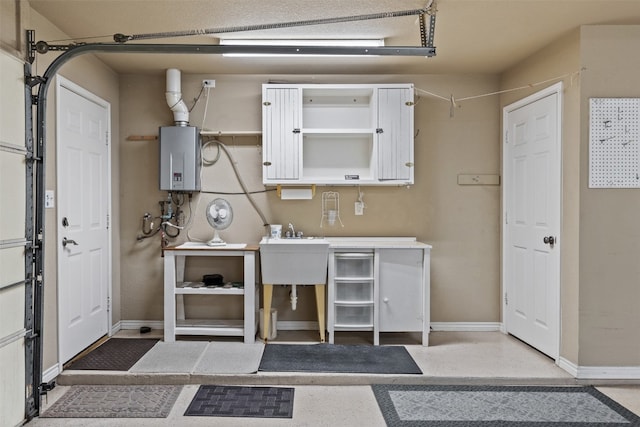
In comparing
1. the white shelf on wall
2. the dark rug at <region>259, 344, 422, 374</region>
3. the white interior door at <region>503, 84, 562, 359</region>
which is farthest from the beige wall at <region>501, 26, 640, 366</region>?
the white shelf on wall

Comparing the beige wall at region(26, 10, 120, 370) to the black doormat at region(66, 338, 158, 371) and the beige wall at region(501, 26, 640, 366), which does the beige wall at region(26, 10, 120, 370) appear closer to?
the black doormat at region(66, 338, 158, 371)

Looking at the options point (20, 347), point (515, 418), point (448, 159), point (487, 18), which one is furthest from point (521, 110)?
point (20, 347)

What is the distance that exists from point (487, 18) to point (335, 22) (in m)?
1.09

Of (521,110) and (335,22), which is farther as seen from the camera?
(521,110)

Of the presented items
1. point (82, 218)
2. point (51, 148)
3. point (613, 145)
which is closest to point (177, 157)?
point (82, 218)

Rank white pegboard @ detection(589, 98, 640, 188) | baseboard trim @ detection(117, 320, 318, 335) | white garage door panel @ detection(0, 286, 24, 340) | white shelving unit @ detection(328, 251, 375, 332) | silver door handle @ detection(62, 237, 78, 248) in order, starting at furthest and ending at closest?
baseboard trim @ detection(117, 320, 318, 335) < white shelving unit @ detection(328, 251, 375, 332) < silver door handle @ detection(62, 237, 78, 248) < white pegboard @ detection(589, 98, 640, 188) < white garage door panel @ detection(0, 286, 24, 340)

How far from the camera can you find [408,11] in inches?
111

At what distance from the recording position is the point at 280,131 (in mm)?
3975

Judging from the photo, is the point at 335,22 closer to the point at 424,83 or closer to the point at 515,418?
the point at 424,83

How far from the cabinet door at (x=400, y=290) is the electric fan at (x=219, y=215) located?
4.70 ft

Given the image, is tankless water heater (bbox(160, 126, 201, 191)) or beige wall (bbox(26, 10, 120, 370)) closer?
beige wall (bbox(26, 10, 120, 370))

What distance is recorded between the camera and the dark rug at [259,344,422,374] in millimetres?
3225

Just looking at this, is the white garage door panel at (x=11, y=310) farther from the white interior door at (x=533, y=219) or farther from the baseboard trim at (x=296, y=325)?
the white interior door at (x=533, y=219)

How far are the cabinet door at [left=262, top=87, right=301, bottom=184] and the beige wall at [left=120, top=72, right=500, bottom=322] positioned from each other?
313 mm
